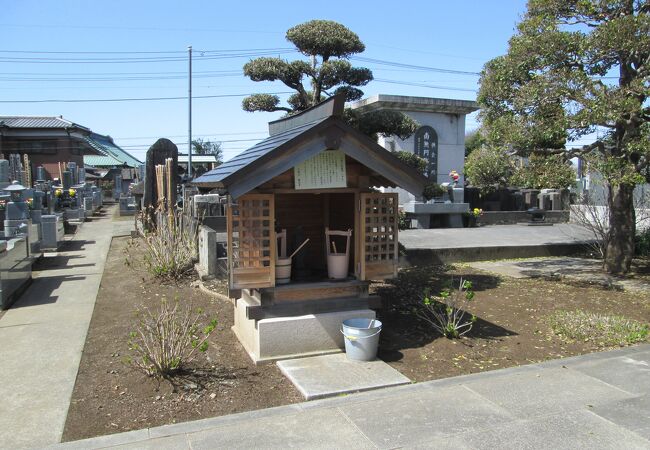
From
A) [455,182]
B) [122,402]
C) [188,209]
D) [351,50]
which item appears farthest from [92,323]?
[455,182]

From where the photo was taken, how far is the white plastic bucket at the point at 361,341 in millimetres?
5520

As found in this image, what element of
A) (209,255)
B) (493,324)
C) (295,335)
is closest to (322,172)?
(295,335)

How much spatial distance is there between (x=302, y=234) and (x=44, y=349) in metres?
3.35

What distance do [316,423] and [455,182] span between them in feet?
53.1

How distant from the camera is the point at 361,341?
18.1 feet

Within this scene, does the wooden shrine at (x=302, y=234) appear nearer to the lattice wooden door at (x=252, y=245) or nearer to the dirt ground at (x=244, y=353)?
the lattice wooden door at (x=252, y=245)

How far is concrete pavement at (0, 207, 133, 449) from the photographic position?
13.7 ft

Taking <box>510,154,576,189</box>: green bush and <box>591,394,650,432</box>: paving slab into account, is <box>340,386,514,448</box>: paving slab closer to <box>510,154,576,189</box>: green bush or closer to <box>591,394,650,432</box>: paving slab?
<box>591,394,650,432</box>: paving slab

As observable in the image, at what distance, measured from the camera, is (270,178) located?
5.41m

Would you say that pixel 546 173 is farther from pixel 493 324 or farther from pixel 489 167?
pixel 493 324

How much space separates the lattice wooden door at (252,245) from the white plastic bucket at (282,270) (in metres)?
0.24

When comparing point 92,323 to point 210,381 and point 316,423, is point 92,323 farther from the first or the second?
point 316,423

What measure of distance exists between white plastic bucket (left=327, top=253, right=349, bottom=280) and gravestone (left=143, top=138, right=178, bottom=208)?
8.45m

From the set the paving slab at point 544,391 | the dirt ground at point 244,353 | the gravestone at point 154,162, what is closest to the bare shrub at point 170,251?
the dirt ground at point 244,353
